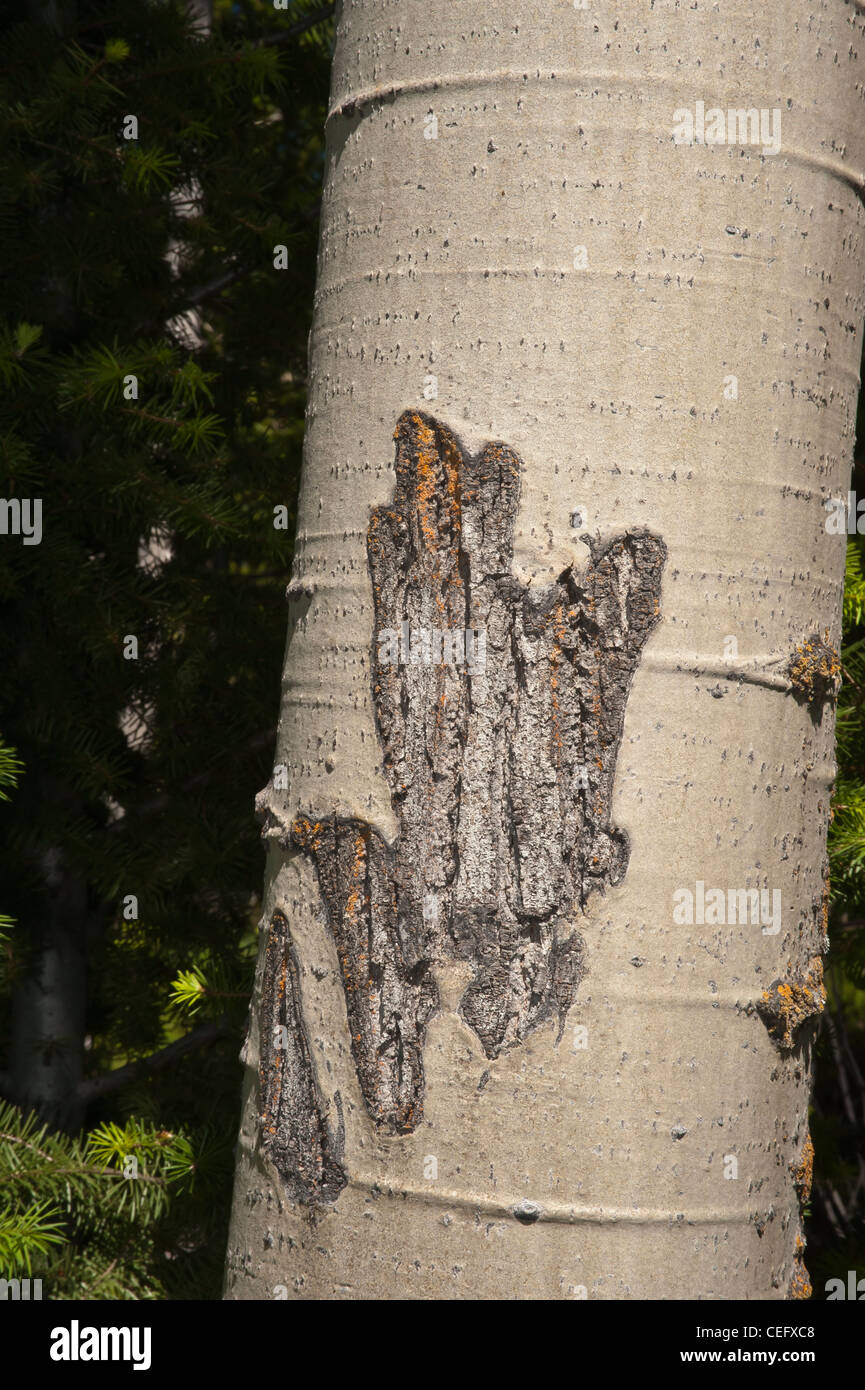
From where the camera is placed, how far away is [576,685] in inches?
31.4

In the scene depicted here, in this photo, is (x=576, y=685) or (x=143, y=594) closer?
(x=576, y=685)

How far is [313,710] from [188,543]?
106 cm

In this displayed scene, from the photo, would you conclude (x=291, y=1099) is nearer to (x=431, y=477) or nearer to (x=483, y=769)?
(x=483, y=769)

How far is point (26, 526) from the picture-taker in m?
1.63

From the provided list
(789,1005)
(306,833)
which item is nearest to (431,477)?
(306,833)

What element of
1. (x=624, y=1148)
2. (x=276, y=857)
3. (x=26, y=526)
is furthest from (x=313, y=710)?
(x=26, y=526)

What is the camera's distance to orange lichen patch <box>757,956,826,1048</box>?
0.81 m

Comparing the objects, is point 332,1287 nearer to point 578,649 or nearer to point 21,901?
point 578,649

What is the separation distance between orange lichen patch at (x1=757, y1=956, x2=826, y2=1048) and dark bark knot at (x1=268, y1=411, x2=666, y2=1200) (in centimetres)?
16

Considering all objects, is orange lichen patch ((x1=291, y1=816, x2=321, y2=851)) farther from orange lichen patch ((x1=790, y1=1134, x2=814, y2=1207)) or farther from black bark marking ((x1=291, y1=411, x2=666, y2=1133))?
orange lichen patch ((x1=790, y1=1134, x2=814, y2=1207))

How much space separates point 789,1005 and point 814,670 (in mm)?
270

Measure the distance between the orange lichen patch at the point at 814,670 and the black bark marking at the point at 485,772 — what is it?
13 cm

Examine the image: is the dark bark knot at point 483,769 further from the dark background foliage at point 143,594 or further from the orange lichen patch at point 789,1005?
the dark background foliage at point 143,594
